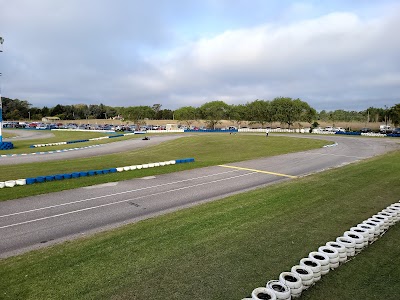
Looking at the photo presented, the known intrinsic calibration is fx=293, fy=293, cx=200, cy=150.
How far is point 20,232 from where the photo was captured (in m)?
10.4

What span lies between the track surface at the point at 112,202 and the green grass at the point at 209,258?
136cm

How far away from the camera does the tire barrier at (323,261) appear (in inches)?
228

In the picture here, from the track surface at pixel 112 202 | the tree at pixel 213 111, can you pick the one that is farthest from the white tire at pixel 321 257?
the tree at pixel 213 111

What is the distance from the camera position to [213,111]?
105062 millimetres

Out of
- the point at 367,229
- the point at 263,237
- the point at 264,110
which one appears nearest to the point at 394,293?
the point at 367,229

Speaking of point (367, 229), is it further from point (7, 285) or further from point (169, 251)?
point (7, 285)

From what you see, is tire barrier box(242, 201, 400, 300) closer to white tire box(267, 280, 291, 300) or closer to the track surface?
white tire box(267, 280, 291, 300)

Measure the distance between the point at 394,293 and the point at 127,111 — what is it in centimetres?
11752

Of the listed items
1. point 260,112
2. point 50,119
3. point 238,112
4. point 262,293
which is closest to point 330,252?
point 262,293

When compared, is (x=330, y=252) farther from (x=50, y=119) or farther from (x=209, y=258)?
(x=50, y=119)

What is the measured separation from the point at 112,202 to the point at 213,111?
9298 cm

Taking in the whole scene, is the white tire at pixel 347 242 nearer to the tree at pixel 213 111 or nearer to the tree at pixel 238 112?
the tree at pixel 213 111

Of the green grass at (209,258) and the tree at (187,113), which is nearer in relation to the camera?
the green grass at (209,258)

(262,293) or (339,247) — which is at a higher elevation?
(339,247)
